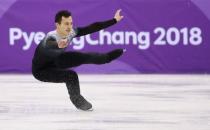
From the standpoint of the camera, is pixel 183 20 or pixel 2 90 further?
pixel 183 20

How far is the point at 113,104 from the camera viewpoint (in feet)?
34.3

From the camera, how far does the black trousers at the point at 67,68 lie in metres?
8.44

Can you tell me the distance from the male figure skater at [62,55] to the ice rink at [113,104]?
17.9 inches

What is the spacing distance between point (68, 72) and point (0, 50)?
794 centimetres

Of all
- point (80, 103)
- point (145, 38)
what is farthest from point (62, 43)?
point (145, 38)

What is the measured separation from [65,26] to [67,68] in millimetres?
535

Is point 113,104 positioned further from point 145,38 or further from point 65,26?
point 145,38

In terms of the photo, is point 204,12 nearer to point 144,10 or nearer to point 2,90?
point 144,10

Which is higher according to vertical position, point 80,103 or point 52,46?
point 52,46

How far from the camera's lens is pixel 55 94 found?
480 inches

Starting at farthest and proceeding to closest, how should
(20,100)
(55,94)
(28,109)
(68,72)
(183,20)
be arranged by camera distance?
(183,20)
(55,94)
(20,100)
(28,109)
(68,72)

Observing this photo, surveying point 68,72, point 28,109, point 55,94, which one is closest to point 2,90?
point 55,94

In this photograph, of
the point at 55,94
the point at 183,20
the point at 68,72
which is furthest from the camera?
the point at 183,20

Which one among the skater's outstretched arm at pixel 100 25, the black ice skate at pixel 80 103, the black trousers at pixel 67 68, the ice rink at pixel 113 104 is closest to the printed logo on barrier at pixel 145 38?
the ice rink at pixel 113 104
